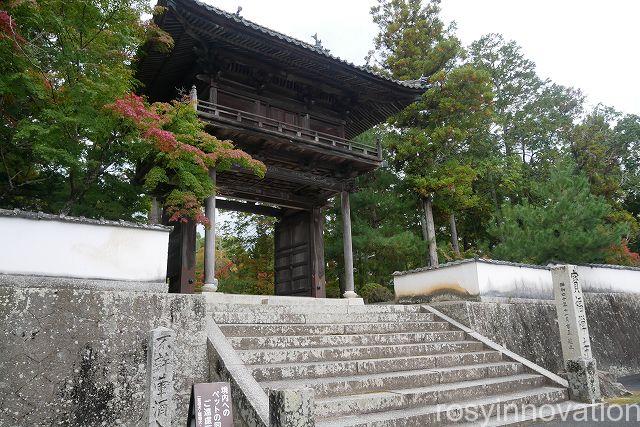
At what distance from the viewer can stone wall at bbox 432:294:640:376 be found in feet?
26.0

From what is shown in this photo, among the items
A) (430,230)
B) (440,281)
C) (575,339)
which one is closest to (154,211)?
(440,281)

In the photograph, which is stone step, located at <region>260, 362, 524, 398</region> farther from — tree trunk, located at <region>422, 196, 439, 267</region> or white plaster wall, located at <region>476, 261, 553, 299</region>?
tree trunk, located at <region>422, 196, 439, 267</region>

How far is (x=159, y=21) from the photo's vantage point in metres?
9.12

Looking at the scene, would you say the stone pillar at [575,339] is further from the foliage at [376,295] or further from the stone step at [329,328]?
the foliage at [376,295]

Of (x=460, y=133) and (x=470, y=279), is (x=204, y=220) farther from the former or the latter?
(x=460, y=133)

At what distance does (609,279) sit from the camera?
1155cm

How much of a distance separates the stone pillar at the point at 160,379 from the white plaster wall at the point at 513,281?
6.47 meters

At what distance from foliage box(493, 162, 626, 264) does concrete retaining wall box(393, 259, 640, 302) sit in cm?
183

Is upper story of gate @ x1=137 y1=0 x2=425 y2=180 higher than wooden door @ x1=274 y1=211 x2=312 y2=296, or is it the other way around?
upper story of gate @ x1=137 y1=0 x2=425 y2=180

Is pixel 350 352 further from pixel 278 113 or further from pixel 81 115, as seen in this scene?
pixel 278 113

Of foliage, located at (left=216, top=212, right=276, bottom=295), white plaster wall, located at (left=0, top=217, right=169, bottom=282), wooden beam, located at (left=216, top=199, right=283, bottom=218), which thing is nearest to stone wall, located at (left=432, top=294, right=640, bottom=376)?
white plaster wall, located at (left=0, top=217, right=169, bottom=282)

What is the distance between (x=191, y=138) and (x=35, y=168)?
389cm

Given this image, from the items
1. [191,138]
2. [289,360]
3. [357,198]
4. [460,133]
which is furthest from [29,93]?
[460,133]

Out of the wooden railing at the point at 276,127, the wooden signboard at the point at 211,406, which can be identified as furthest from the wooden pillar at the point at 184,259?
the wooden signboard at the point at 211,406
